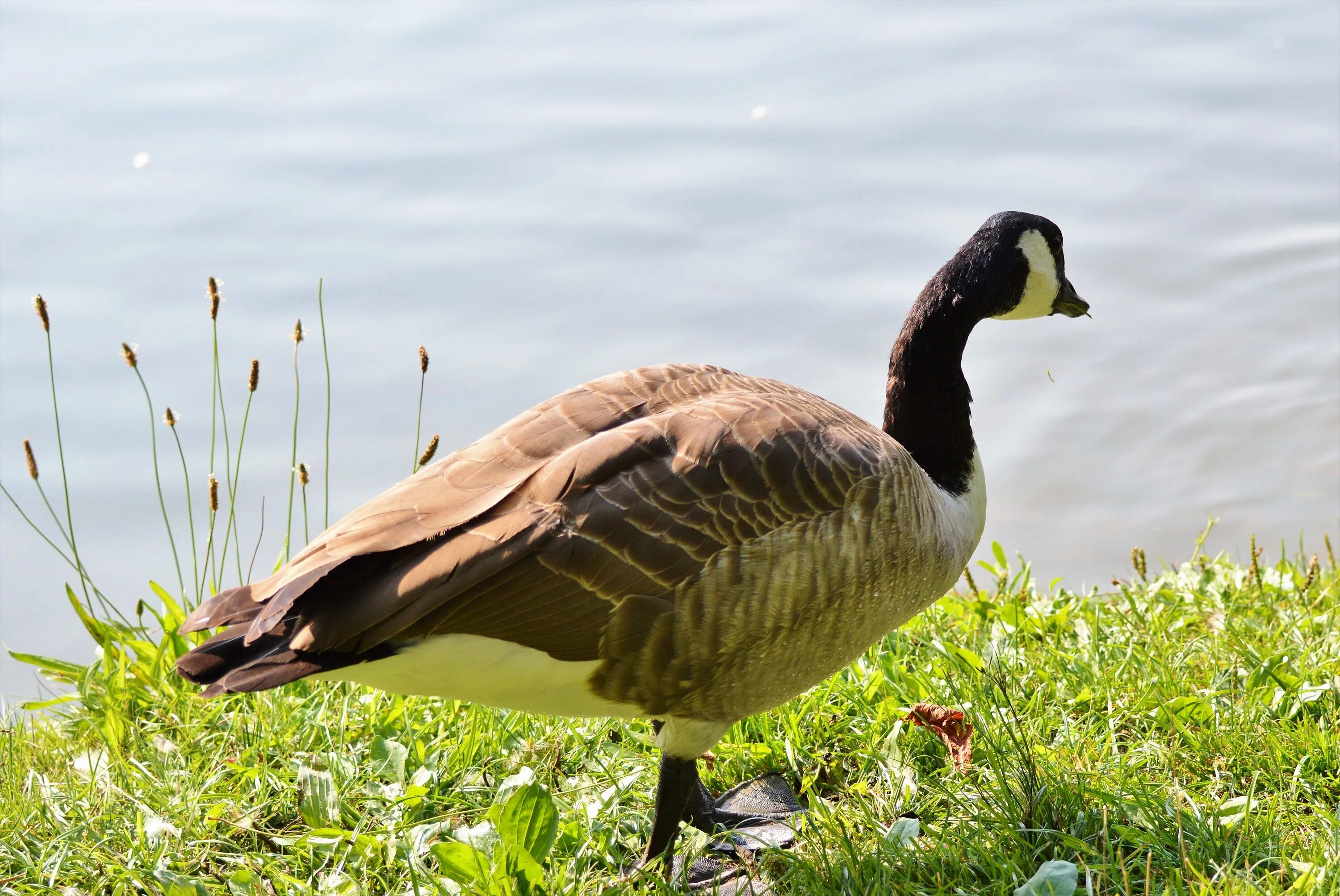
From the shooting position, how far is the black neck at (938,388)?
3.96 m

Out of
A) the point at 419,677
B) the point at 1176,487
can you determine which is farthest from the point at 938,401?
the point at 1176,487

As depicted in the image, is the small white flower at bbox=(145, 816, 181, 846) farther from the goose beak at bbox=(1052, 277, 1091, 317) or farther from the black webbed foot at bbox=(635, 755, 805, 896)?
the goose beak at bbox=(1052, 277, 1091, 317)

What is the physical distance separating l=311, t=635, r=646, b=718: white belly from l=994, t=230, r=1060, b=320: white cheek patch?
1.89 m

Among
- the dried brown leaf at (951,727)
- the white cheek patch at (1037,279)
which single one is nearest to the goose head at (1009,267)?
the white cheek patch at (1037,279)

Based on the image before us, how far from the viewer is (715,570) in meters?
3.04

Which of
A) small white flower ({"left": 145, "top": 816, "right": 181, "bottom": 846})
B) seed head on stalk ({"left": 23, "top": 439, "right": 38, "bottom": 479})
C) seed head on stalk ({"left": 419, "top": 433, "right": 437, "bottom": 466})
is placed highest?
seed head on stalk ({"left": 23, "top": 439, "right": 38, "bottom": 479})

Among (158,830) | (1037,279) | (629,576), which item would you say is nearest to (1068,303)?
(1037,279)

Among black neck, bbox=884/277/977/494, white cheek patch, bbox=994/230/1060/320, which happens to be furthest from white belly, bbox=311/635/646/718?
white cheek patch, bbox=994/230/1060/320

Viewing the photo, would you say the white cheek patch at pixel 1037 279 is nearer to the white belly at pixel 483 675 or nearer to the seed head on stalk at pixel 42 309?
the white belly at pixel 483 675

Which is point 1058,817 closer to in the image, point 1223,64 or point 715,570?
point 715,570

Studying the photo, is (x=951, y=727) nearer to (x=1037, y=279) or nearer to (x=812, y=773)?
(x=812, y=773)

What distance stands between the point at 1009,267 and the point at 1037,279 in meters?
0.15

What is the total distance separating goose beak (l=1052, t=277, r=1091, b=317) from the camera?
165 inches

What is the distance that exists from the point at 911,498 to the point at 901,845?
2.93ft
